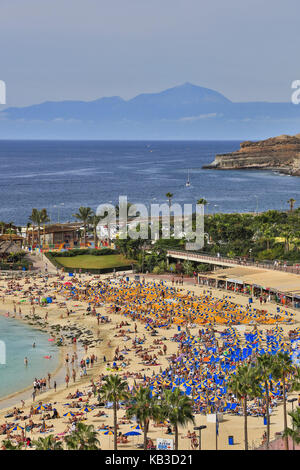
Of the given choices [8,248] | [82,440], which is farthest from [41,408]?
[8,248]

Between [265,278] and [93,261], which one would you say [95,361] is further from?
[93,261]

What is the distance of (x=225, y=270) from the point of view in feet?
172

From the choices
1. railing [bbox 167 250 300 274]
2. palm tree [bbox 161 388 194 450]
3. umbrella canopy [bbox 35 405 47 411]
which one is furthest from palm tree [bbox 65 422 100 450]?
railing [bbox 167 250 300 274]

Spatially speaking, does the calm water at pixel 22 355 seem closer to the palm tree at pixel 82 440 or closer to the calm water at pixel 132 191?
the palm tree at pixel 82 440

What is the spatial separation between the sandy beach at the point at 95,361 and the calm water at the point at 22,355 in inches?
33.3

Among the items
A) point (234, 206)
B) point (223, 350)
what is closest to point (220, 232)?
point (223, 350)

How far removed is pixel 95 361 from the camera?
36.0 meters

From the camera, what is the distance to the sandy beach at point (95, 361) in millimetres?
24719

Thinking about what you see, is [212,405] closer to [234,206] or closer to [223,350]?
[223,350]

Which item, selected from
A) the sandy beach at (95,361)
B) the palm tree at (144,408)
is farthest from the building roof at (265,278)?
the palm tree at (144,408)

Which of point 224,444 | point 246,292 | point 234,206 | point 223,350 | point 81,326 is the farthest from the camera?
point 234,206

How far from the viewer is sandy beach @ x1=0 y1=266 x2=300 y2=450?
2472cm

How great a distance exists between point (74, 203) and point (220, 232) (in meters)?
73.4

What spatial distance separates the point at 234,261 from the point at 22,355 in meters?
23.9
